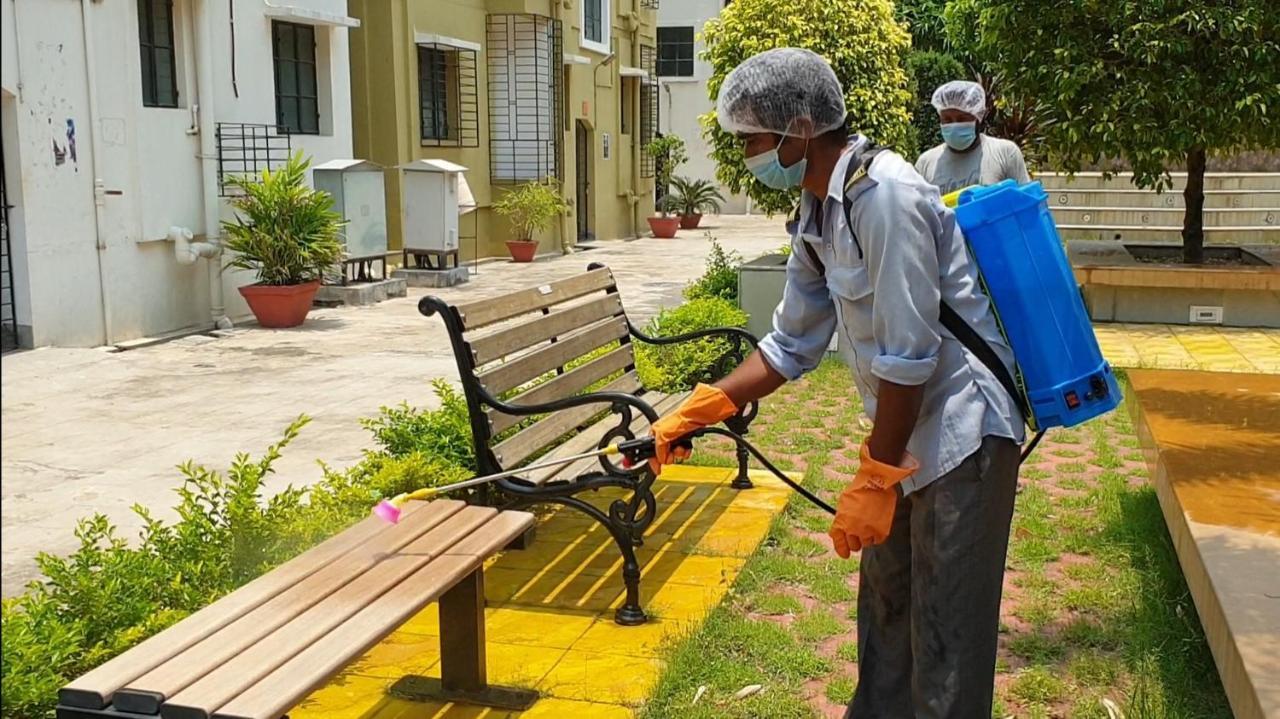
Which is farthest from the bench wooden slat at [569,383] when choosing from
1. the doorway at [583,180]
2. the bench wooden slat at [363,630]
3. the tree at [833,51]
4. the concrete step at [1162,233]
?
the doorway at [583,180]

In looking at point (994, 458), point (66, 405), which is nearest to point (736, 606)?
point (994, 458)

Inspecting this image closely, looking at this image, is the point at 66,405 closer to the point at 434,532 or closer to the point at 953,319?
the point at 434,532

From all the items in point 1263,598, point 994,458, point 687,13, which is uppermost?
point 687,13

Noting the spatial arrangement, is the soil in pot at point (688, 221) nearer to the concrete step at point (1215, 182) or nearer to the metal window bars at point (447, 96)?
the metal window bars at point (447, 96)

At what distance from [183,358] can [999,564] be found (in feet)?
28.6

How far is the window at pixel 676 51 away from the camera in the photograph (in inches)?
1309

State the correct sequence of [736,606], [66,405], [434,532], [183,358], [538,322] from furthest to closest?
[183,358] < [66,405] < [538,322] < [736,606] < [434,532]

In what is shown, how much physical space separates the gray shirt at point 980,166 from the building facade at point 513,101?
37.3 feet

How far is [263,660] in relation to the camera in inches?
97.7

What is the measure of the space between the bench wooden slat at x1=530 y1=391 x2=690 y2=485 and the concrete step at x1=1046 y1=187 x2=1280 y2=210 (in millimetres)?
11885

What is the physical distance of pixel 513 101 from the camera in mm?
19234

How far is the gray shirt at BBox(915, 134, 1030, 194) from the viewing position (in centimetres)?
597

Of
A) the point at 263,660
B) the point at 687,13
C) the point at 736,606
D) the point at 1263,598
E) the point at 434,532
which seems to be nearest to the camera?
the point at 263,660

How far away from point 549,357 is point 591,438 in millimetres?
358
